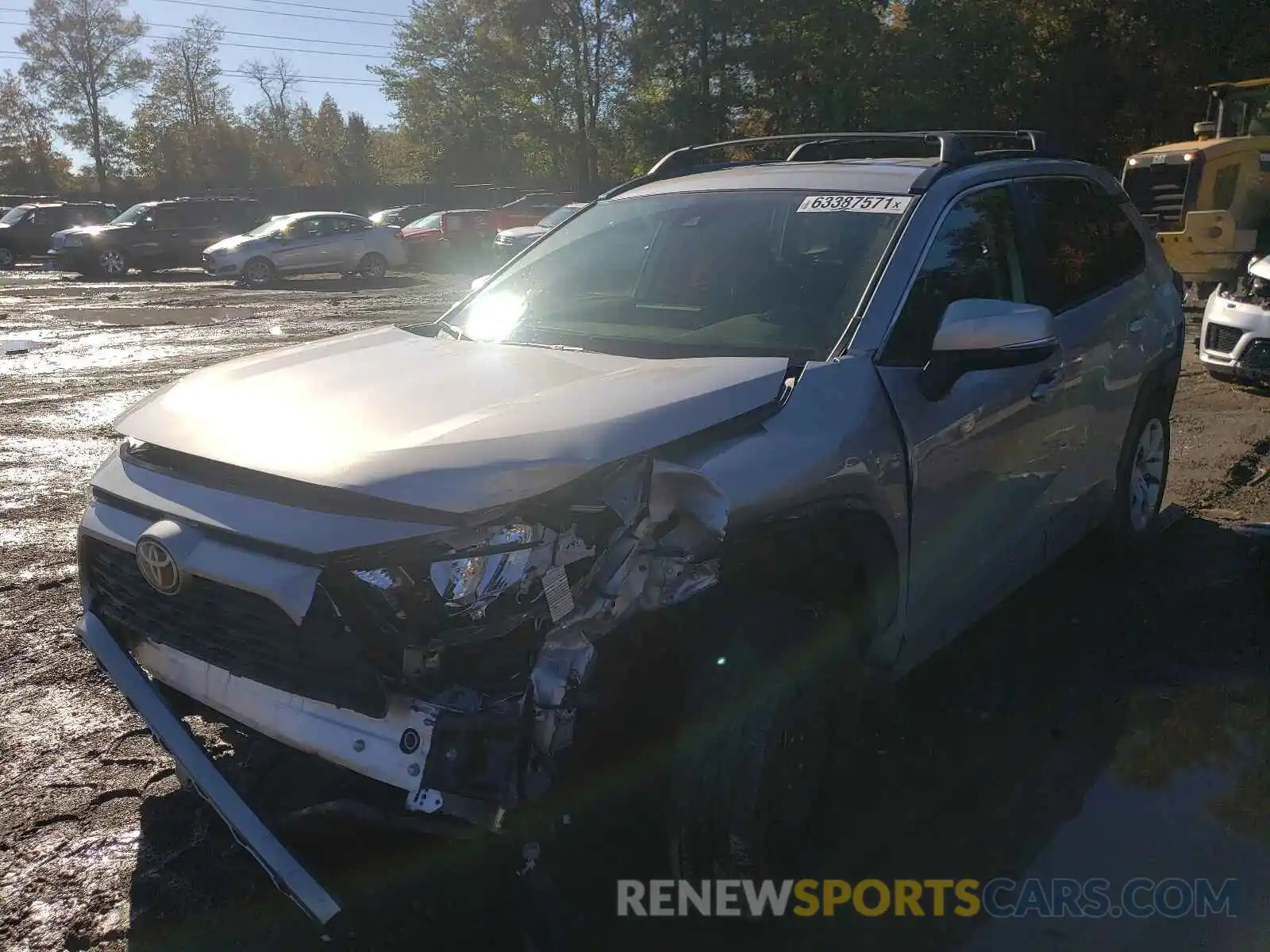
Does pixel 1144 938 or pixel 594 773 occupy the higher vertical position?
pixel 594 773

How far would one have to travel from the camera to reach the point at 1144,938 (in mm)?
2852

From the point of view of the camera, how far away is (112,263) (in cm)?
2612

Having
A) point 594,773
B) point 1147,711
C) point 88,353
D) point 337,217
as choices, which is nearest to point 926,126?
point 337,217

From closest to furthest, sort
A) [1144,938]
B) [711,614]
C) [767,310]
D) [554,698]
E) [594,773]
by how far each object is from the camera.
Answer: [554,698] < [594,773] < [711,614] < [1144,938] < [767,310]

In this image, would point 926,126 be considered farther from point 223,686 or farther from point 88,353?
point 223,686

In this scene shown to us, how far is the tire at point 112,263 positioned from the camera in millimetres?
25984

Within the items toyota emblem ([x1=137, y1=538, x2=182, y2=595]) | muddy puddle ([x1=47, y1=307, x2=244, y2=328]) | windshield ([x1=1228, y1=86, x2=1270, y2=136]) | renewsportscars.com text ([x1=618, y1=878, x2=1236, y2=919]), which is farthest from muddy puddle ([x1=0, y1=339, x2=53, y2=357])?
windshield ([x1=1228, y1=86, x2=1270, y2=136])

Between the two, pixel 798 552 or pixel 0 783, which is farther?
pixel 0 783

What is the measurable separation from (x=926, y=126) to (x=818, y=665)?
Answer: 27.8m

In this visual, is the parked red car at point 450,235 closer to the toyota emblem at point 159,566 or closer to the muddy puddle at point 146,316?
the muddy puddle at point 146,316

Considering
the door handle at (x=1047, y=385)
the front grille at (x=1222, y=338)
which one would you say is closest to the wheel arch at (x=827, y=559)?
the door handle at (x=1047, y=385)

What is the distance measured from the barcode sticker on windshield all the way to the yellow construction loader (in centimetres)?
1220

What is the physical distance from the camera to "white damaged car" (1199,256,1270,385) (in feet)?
28.6

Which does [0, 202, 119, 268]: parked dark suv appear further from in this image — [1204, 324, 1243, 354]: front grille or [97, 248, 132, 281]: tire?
[1204, 324, 1243, 354]: front grille
